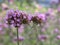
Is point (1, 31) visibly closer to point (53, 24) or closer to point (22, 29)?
point (22, 29)

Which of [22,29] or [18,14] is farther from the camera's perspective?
[22,29]

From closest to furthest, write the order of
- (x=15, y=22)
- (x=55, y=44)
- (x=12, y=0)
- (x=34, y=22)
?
(x=15, y=22) → (x=34, y=22) → (x=55, y=44) → (x=12, y=0)

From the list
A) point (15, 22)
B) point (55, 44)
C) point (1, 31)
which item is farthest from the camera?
point (1, 31)

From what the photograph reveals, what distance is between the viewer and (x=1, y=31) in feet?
9.35

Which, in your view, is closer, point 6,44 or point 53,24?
point 6,44

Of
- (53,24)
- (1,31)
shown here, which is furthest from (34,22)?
(53,24)

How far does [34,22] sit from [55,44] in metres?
0.92

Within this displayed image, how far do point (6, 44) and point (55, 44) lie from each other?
53 centimetres

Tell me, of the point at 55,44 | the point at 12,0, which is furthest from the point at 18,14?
the point at 12,0

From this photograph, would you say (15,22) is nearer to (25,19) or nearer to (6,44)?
(25,19)

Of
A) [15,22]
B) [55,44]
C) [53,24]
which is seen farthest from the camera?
[53,24]

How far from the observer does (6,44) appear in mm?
2811

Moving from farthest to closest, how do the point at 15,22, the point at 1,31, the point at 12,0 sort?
1. the point at 12,0
2. the point at 1,31
3. the point at 15,22

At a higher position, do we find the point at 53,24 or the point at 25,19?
the point at 25,19
